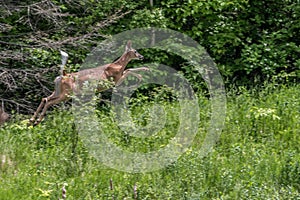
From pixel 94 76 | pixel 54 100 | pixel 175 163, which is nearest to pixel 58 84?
pixel 54 100

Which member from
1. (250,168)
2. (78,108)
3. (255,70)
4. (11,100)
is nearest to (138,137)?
(78,108)

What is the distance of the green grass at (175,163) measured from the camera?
6340 mm

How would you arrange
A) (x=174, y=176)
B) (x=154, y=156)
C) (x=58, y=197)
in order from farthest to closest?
(x=154, y=156)
(x=174, y=176)
(x=58, y=197)

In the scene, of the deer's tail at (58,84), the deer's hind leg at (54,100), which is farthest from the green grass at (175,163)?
the deer's tail at (58,84)

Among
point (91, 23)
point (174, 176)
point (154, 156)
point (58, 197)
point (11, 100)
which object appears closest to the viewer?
point (58, 197)

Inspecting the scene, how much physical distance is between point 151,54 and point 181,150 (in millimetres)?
4809

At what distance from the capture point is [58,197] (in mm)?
6152

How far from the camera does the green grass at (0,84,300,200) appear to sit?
634 centimetres

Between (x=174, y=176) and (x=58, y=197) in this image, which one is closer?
(x=58, y=197)

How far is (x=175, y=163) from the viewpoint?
6938mm

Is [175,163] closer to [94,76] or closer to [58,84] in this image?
[94,76]

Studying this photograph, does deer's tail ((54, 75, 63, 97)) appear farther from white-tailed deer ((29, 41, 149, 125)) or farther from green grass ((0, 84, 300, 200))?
green grass ((0, 84, 300, 200))

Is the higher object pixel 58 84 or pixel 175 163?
pixel 58 84

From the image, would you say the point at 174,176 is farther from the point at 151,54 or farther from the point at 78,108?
the point at 151,54
